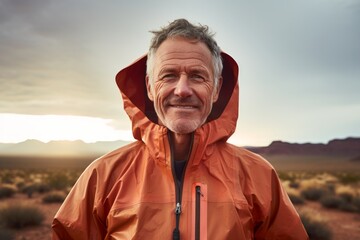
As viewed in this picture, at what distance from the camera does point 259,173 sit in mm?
3016

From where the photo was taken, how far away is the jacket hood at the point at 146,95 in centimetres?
327

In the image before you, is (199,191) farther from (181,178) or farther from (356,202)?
(356,202)

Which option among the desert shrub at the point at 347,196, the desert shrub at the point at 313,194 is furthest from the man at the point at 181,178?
the desert shrub at the point at 313,194

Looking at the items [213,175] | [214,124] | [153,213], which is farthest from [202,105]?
[153,213]

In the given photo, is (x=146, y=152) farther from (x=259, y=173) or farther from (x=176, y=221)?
(x=259, y=173)

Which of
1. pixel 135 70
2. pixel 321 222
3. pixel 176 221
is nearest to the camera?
pixel 176 221

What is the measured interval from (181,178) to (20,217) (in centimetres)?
1104

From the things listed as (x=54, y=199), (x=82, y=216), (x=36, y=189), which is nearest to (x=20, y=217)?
(x=54, y=199)

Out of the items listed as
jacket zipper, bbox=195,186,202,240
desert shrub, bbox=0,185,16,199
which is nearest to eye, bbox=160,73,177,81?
jacket zipper, bbox=195,186,202,240

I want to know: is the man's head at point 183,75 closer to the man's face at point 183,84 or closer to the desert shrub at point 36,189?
the man's face at point 183,84

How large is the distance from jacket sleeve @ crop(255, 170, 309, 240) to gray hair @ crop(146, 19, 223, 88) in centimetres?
94

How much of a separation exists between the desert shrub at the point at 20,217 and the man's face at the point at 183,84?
429 inches

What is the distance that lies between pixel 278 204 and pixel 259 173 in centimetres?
28

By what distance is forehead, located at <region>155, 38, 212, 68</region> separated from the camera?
2900 mm
